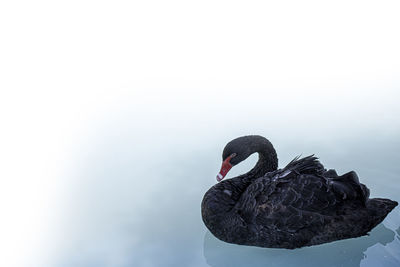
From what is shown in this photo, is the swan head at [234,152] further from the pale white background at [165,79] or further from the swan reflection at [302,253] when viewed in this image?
the pale white background at [165,79]

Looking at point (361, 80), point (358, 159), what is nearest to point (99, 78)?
point (361, 80)

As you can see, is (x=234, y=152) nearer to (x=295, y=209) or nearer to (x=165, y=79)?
(x=295, y=209)

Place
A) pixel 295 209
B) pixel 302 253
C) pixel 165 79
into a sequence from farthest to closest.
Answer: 1. pixel 165 79
2. pixel 302 253
3. pixel 295 209

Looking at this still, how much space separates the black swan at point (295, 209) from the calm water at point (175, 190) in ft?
0.61

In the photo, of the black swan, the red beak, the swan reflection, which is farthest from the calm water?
the red beak

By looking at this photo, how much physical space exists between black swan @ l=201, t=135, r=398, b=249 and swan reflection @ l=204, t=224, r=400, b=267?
0.34 feet

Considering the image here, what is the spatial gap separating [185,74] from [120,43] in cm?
247

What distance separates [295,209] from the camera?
3.01 m

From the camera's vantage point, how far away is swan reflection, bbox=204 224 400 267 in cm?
309

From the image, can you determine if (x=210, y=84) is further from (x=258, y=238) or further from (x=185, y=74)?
(x=258, y=238)

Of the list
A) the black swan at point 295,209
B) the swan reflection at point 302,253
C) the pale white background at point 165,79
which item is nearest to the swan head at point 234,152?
the black swan at point 295,209

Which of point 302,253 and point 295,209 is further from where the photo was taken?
point 302,253

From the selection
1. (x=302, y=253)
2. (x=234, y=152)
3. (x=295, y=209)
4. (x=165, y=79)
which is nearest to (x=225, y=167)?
(x=234, y=152)

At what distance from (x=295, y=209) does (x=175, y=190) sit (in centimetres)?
141
